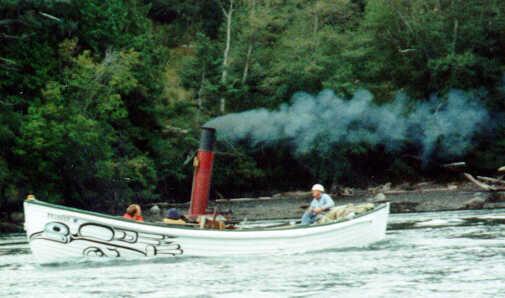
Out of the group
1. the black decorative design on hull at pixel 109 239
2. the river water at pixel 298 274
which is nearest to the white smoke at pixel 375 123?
the river water at pixel 298 274

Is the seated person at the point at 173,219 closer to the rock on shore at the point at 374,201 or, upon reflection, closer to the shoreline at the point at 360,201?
the rock on shore at the point at 374,201

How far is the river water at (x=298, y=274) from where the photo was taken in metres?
17.0

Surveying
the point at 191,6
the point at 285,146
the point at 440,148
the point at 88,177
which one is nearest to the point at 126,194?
the point at 88,177

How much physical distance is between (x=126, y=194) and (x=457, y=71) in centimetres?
2052

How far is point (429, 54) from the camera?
55969 mm

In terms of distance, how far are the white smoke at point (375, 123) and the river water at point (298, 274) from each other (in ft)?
90.2

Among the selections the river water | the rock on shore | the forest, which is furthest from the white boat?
the forest

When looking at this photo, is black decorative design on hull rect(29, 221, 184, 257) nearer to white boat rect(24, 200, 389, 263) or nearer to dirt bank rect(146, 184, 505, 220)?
white boat rect(24, 200, 389, 263)

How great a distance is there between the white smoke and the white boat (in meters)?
28.9

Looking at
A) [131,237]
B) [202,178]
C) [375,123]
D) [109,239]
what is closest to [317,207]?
[202,178]

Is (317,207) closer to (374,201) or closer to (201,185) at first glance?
(201,185)

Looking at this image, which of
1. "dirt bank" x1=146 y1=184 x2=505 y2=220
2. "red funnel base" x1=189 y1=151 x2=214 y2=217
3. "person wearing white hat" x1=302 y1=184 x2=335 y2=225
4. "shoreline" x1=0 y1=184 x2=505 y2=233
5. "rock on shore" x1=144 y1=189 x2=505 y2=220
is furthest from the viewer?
"dirt bank" x1=146 y1=184 x2=505 y2=220

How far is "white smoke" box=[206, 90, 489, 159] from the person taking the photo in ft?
173

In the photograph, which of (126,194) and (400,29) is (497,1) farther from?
(126,194)
